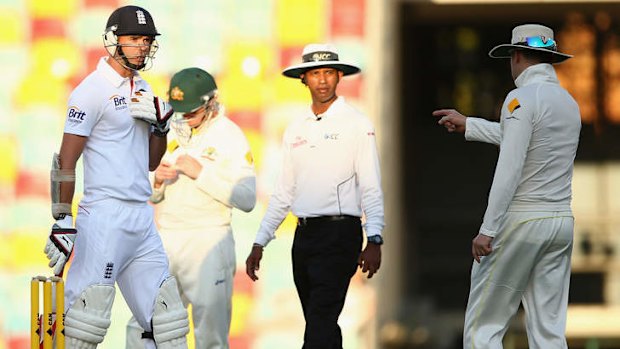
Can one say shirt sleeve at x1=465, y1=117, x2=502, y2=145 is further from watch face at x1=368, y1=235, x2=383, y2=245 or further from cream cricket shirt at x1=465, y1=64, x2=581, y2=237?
watch face at x1=368, y1=235, x2=383, y2=245

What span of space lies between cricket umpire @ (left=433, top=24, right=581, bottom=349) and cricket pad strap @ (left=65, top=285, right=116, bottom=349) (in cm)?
169

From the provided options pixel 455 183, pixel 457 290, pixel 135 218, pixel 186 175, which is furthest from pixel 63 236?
pixel 455 183

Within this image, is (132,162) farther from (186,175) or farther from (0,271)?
(0,271)

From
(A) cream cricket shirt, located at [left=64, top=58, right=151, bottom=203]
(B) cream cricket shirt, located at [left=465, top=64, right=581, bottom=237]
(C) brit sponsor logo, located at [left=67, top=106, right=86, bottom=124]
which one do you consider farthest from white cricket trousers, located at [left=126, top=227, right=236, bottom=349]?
(B) cream cricket shirt, located at [left=465, top=64, right=581, bottom=237]

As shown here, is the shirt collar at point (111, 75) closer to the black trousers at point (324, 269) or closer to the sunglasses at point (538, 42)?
the black trousers at point (324, 269)

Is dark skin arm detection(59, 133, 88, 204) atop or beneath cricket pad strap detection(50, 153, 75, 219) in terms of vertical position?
atop

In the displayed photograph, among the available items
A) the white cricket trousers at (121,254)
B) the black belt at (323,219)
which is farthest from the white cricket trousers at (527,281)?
the white cricket trousers at (121,254)

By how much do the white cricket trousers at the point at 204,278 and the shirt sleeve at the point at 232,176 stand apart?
0.70ft

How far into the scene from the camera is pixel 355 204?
7121 millimetres

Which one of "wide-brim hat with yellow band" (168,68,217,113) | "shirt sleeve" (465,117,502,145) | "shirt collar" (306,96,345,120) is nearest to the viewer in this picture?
"shirt sleeve" (465,117,502,145)

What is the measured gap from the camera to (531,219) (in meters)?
6.34

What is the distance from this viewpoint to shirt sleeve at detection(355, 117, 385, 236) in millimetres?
7039

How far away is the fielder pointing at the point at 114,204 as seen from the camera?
20.0 feet

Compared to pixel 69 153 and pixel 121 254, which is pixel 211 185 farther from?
pixel 69 153
